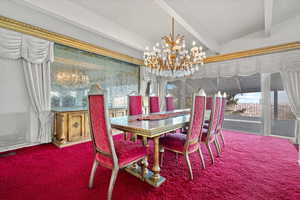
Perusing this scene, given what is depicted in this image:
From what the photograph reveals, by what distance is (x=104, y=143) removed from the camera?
4.25 feet

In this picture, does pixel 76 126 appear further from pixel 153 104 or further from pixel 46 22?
pixel 46 22

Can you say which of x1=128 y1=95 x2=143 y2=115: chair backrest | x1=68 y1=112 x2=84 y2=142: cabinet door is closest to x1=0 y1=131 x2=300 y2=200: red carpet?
x1=68 y1=112 x2=84 y2=142: cabinet door

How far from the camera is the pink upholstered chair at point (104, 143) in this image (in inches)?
48.1

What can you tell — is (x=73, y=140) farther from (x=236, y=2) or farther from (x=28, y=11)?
(x=236, y=2)

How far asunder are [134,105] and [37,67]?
212 cm

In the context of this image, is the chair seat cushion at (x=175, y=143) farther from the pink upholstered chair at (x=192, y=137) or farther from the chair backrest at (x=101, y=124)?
the chair backrest at (x=101, y=124)

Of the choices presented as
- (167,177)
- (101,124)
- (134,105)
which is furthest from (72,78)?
(167,177)

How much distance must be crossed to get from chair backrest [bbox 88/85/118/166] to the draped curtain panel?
2.14 meters

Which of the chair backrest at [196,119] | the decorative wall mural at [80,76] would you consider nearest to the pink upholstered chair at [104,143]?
the chair backrest at [196,119]

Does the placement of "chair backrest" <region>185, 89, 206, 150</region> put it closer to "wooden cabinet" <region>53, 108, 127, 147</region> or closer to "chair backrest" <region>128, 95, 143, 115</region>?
"chair backrest" <region>128, 95, 143, 115</region>

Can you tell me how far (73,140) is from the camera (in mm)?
2914

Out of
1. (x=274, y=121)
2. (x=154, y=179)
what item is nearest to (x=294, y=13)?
(x=274, y=121)

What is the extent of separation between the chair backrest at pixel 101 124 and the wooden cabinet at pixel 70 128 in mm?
1774

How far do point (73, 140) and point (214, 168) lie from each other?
277 centimetres
